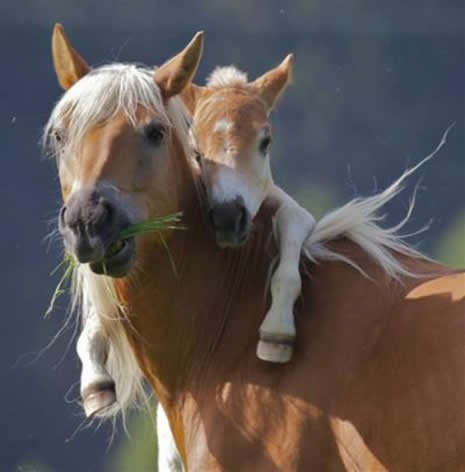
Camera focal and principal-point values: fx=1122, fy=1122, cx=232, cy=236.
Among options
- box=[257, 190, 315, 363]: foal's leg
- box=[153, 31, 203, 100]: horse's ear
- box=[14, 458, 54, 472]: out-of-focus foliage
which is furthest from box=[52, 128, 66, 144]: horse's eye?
box=[14, 458, 54, 472]: out-of-focus foliage

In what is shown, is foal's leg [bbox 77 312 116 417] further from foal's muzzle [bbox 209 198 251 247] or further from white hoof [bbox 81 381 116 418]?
foal's muzzle [bbox 209 198 251 247]

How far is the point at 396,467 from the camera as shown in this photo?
3084mm

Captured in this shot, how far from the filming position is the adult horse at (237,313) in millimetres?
3094

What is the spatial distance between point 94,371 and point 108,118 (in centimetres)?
78

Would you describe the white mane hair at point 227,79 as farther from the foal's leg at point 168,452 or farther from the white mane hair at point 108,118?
the foal's leg at point 168,452

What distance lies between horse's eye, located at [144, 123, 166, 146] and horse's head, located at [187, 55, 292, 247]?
0.91 feet

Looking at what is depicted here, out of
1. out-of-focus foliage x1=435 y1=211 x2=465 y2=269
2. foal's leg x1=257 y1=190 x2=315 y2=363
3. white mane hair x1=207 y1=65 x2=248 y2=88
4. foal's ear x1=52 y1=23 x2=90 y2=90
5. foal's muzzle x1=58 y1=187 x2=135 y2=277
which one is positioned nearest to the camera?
foal's muzzle x1=58 y1=187 x2=135 y2=277

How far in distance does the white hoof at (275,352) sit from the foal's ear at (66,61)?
3.36 ft

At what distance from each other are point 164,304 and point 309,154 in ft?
7.00

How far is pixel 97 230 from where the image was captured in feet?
9.93

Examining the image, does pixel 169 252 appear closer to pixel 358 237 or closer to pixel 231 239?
pixel 231 239

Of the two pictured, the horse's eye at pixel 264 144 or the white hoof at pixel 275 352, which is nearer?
the white hoof at pixel 275 352

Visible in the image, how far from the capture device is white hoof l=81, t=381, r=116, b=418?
3387 millimetres

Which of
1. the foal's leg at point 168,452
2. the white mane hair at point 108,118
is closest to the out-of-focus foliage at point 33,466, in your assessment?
the foal's leg at point 168,452
